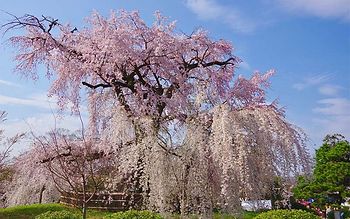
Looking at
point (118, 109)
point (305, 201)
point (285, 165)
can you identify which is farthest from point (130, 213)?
point (305, 201)

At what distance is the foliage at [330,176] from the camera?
774 inches

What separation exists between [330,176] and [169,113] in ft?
33.9

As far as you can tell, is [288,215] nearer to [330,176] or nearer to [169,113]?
[169,113]

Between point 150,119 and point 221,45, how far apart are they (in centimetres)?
593

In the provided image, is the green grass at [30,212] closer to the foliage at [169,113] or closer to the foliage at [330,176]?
the foliage at [169,113]

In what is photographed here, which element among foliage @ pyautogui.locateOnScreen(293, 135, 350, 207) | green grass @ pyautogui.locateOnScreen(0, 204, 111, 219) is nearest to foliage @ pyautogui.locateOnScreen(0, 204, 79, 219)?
green grass @ pyautogui.locateOnScreen(0, 204, 111, 219)

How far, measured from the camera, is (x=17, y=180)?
1756cm

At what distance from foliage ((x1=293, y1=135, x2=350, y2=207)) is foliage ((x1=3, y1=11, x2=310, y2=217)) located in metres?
6.89

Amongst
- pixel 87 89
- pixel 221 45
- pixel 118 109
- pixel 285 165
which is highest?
pixel 221 45

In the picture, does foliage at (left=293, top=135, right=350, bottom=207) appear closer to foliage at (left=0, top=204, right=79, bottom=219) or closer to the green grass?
the green grass

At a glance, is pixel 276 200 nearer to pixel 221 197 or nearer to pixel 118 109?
pixel 221 197

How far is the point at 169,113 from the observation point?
13422 millimetres

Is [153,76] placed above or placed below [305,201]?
above

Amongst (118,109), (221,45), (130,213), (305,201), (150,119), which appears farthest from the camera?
(305,201)
